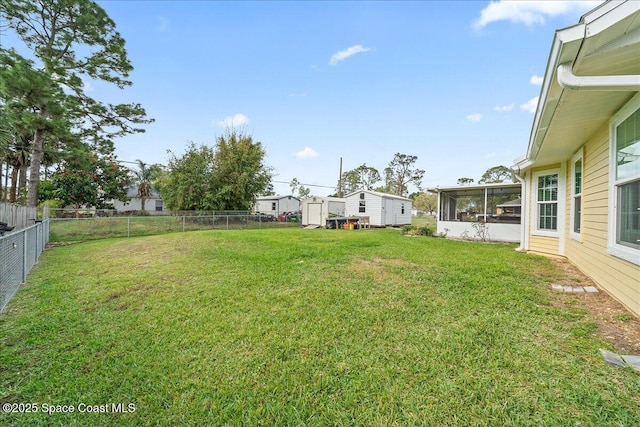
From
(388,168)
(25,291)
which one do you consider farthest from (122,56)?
(388,168)

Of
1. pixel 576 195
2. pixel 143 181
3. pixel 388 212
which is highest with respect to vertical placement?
pixel 143 181

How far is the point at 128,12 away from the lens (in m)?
8.85

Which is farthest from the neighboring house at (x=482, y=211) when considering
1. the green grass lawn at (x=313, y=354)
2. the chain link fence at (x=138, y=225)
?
the chain link fence at (x=138, y=225)

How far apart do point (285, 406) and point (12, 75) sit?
13784 millimetres

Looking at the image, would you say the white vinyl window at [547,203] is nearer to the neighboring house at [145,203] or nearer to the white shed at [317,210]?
Answer: the white shed at [317,210]

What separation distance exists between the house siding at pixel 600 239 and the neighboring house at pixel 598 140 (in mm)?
12

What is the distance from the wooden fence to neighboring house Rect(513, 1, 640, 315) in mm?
11186

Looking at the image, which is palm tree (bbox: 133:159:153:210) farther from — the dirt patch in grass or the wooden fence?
the dirt patch in grass

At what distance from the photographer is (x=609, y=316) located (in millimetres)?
2830

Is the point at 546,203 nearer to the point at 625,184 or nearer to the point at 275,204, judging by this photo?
the point at 625,184

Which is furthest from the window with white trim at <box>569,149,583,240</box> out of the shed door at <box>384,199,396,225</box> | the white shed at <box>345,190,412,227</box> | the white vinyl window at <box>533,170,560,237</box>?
the shed door at <box>384,199,396,225</box>

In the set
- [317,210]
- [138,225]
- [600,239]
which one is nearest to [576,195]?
[600,239]

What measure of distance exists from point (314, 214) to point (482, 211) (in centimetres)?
935

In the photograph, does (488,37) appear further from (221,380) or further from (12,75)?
(12,75)
